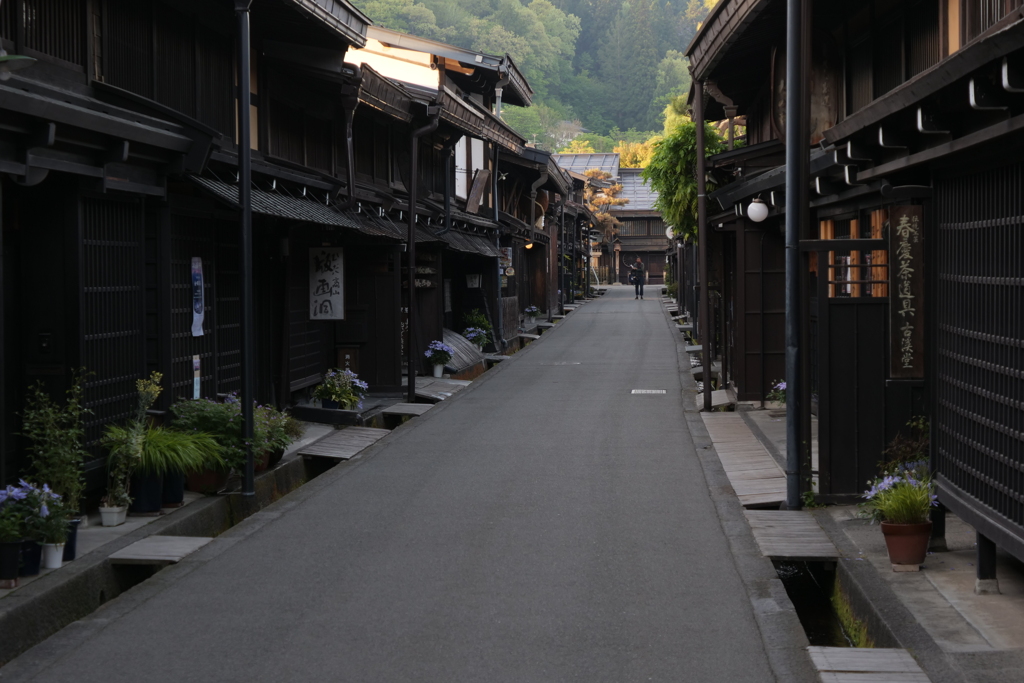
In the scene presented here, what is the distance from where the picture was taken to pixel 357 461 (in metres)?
14.7

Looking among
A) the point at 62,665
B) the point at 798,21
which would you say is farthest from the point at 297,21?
the point at 62,665

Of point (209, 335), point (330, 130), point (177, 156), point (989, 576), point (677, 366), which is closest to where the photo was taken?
point (989, 576)

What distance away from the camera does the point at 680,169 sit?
74.3ft

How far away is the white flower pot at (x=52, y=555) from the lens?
28.1ft

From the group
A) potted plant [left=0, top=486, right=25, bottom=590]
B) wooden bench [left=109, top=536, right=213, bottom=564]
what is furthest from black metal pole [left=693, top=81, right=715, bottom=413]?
potted plant [left=0, top=486, right=25, bottom=590]

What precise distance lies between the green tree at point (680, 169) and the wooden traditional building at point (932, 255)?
684 centimetres

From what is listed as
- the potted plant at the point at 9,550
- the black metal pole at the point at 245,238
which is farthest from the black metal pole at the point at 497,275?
the potted plant at the point at 9,550

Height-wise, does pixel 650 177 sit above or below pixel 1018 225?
above

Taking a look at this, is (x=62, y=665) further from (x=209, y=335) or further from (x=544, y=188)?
(x=544, y=188)

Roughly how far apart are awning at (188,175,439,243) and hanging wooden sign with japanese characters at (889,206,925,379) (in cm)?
735

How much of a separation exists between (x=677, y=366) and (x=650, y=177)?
6.21 metres

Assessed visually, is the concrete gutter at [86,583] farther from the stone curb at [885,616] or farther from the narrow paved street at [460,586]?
the stone curb at [885,616]

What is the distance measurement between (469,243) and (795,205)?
1854cm

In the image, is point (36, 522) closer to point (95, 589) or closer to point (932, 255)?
point (95, 589)
